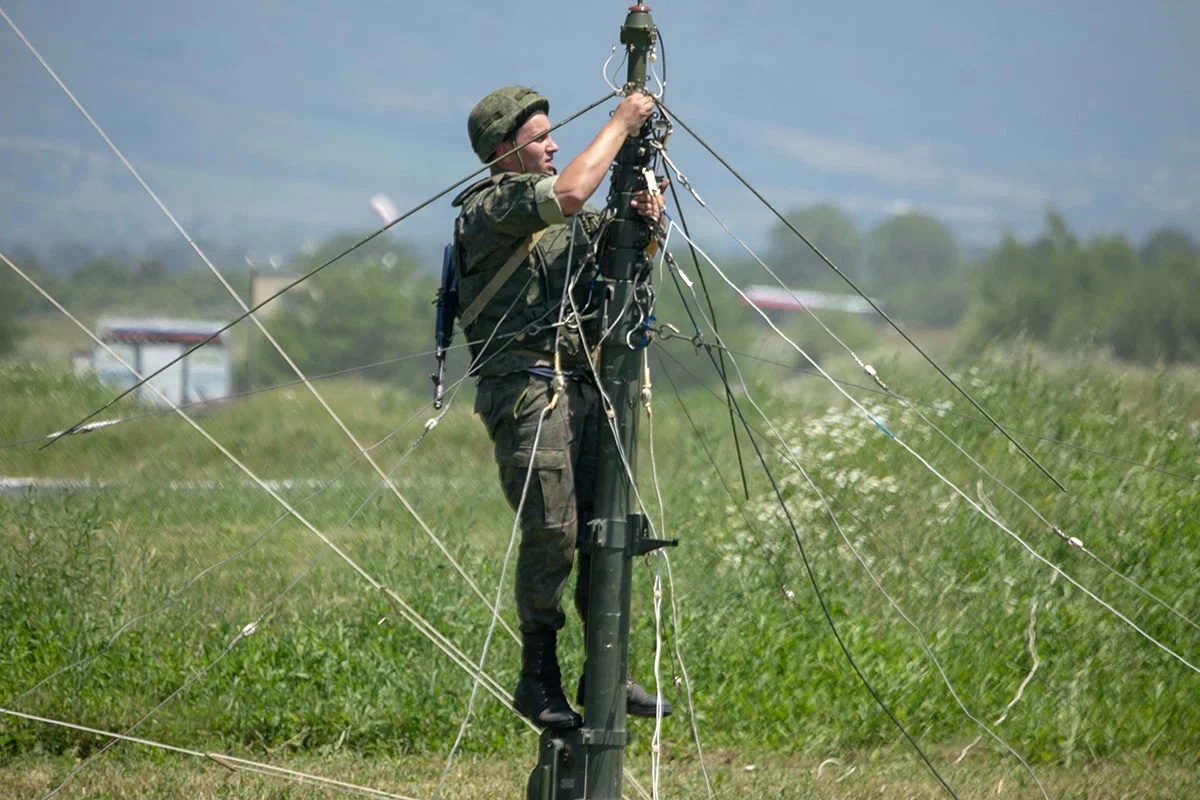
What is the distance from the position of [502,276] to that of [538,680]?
4.95 ft

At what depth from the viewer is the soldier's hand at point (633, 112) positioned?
4684mm

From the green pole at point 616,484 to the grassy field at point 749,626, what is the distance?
0.61 meters

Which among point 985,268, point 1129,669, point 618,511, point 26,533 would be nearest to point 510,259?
point 618,511

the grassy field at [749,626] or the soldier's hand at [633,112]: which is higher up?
the soldier's hand at [633,112]

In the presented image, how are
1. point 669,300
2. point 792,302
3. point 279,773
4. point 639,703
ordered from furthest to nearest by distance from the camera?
point 792,302 < point 669,300 < point 279,773 < point 639,703

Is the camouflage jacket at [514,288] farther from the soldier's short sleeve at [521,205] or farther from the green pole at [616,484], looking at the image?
the green pole at [616,484]

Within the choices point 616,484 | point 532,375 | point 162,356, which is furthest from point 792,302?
point 616,484

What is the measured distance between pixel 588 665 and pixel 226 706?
2.68 meters

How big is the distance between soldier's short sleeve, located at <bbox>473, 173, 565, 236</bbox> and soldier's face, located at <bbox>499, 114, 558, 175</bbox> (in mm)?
275

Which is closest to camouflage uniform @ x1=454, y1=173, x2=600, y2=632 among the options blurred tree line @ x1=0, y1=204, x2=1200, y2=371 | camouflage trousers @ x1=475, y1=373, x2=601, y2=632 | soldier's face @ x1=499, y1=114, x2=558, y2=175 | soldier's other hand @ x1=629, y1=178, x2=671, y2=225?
camouflage trousers @ x1=475, y1=373, x2=601, y2=632

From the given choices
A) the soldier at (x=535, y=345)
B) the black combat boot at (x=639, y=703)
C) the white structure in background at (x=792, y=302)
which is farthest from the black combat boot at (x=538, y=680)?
the white structure in background at (x=792, y=302)

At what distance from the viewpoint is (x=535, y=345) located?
5.01 metres

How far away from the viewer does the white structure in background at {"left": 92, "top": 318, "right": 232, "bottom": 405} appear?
1652 cm

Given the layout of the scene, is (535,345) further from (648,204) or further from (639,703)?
(639,703)
